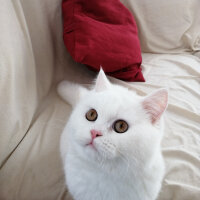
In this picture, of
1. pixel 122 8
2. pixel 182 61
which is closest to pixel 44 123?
pixel 122 8

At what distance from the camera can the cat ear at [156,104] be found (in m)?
0.55

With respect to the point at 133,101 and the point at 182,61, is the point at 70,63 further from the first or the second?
the point at 182,61

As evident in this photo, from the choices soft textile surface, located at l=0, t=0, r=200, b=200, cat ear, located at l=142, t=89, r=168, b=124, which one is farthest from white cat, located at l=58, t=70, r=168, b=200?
soft textile surface, located at l=0, t=0, r=200, b=200

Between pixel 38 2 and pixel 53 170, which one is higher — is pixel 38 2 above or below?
above

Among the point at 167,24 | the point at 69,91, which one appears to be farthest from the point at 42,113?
the point at 167,24

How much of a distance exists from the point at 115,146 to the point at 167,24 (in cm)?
134

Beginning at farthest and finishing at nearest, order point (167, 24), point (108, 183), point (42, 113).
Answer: point (167, 24)
point (42, 113)
point (108, 183)

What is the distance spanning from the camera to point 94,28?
1028 millimetres

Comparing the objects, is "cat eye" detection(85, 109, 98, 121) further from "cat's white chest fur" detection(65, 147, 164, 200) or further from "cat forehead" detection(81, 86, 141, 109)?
"cat's white chest fur" detection(65, 147, 164, 200)

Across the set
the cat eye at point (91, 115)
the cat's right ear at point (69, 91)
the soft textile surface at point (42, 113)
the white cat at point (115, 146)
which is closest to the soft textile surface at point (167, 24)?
the soft textile surface at point (42, 113)

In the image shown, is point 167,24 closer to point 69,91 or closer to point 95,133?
point 69,91

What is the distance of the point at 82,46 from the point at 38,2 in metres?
0.30

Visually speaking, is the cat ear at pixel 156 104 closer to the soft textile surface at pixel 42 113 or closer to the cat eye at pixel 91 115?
the cat eye at pixel 91 115

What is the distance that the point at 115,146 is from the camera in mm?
485
